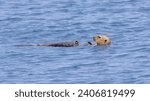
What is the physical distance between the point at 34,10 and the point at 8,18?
3.77 meters

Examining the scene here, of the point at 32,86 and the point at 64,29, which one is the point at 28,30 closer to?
the point at 64,29

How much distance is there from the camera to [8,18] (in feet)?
161

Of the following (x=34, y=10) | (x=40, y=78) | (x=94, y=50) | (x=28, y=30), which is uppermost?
(x=34, y=10)

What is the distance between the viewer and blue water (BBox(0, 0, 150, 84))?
33.9m

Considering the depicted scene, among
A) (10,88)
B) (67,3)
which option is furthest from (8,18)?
(10,88)

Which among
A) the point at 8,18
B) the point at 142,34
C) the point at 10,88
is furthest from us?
the point at 8,18

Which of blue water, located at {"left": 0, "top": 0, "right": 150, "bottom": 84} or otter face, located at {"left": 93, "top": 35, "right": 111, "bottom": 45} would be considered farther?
otter face, located at {"left": 93, "top": 35, "right": 111, "bottom": 45}

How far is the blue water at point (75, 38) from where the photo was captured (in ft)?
111

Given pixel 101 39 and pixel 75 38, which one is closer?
pixel 101 39

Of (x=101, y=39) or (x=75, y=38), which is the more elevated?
(x=75, y=38)

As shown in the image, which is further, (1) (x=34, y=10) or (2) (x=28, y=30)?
(1) (x=34, y=10)

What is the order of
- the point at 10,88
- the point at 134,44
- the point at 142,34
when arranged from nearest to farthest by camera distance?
1. the point at 10,88
2. the point at 134,44
3. the point at 142,34

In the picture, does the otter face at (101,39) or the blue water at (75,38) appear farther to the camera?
the otter face at (101,39)

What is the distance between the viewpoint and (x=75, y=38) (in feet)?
136
